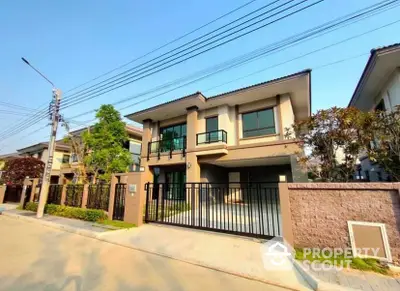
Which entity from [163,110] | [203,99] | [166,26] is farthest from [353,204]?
[163,110]

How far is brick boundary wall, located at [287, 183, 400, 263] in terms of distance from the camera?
417 cm

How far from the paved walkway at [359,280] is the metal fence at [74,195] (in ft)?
36.6

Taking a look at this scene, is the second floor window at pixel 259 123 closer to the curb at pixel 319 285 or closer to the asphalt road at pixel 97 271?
the curb at pixel 319 285

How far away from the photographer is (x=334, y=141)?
741 cm

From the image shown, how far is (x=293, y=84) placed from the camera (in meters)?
11.1

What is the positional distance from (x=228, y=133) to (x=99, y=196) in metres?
8.41

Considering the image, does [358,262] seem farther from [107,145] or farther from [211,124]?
[107,145]

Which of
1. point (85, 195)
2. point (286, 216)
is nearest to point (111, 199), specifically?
point (85, 195)

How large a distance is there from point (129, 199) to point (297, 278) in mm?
6481

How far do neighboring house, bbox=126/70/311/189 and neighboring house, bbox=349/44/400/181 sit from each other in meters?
2.49

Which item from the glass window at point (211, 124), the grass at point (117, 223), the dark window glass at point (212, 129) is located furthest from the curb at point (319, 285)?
the glass window at point (211, 124)

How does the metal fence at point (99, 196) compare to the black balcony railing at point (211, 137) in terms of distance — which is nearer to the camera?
the metal fence at point (99, 196)

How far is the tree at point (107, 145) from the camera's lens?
45.5 ft

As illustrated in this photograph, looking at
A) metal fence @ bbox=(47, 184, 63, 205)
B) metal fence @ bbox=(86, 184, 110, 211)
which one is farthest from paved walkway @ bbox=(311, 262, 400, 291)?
metal fence @ bbox=(47, 184, 63, 205)
